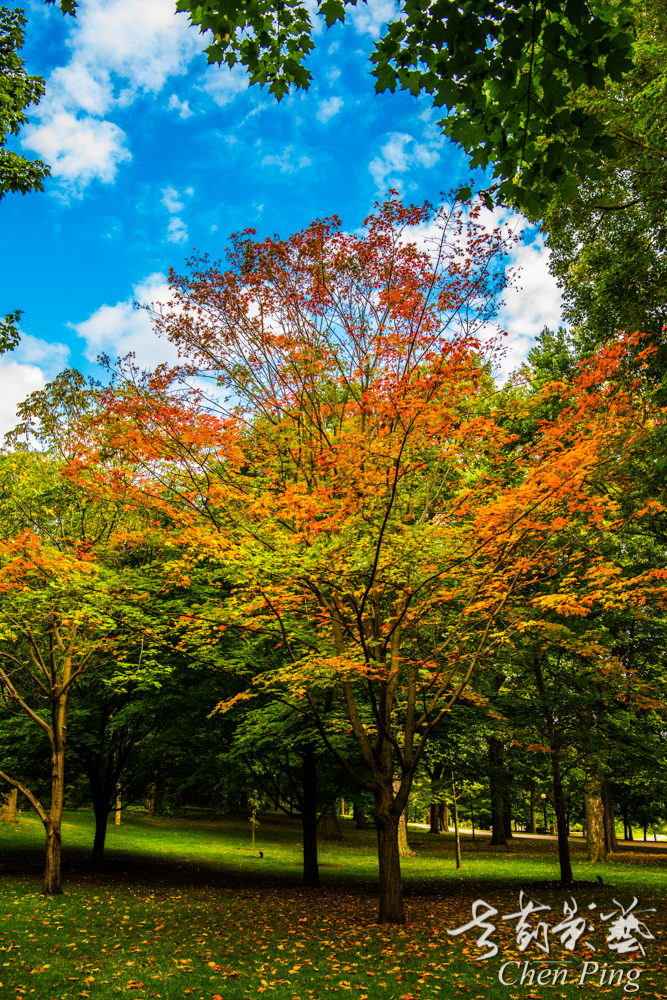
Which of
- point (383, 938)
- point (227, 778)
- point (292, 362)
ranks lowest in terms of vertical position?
point (383, 938)

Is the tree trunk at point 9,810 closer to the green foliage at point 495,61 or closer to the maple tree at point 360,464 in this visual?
the maple tree at point 360,464

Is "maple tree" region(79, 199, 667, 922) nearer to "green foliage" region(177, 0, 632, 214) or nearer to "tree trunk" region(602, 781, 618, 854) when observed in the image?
"green foliage" region(177, 0, 632, 214)

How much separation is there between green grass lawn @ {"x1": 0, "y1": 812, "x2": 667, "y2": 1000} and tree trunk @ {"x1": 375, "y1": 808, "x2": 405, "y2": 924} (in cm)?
30

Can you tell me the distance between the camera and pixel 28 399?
41.3 ft

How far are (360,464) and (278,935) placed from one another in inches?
294

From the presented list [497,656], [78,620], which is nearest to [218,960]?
[78,620]

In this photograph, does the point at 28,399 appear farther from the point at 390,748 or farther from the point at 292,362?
the point at 390,748

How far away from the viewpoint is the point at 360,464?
354 inches

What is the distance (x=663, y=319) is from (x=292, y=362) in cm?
658

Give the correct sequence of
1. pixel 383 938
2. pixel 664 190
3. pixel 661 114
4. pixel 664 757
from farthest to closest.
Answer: pixel 664 757 → pixel 383 938 → pixel 664 190 → pixel 661 114

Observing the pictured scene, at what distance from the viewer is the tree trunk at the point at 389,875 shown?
381 inches

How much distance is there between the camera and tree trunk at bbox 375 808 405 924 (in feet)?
31.8

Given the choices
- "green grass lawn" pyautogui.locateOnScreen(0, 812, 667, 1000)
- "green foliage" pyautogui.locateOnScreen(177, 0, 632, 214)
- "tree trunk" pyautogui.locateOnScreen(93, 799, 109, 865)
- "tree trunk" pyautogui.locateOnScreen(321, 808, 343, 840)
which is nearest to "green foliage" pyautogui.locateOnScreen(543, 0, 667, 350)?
"green foliage" pyautogui.locateOnScreen(177, 0, 632, 214)

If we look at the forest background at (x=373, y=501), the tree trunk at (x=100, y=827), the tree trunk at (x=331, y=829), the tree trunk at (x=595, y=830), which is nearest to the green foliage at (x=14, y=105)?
the forest background at (x=373, y=501)
